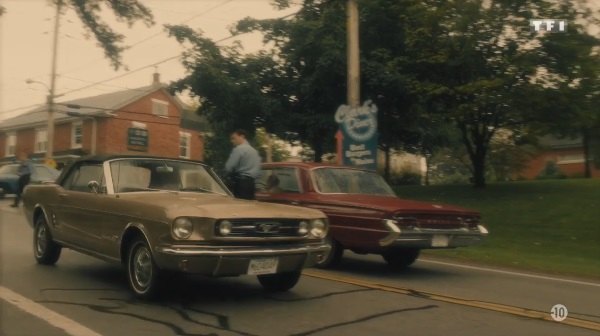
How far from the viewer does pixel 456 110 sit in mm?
20453

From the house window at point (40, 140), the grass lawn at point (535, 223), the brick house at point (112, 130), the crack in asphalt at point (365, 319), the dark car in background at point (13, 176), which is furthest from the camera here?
→ the house window at point (40, 140)

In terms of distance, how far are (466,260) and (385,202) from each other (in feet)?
11.3

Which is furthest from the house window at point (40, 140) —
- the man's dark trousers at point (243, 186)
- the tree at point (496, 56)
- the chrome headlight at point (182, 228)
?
the chrome headlight at point (182, 228)

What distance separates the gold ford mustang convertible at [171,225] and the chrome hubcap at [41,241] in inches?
5.5

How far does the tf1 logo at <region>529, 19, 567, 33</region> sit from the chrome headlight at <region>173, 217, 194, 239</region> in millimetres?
16402

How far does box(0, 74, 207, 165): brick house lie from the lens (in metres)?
43.8

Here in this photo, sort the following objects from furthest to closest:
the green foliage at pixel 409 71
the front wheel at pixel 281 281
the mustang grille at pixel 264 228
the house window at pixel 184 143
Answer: the house window at pixel 184 143
the green foliage at pixel 409 71
the front wheel at pixel 281 281
the mustang grille at pixel 264 228

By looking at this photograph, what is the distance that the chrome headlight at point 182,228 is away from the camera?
5.79 meters

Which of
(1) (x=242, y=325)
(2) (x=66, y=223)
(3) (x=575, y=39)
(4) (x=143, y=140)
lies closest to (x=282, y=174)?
(2) (x=66, y=223)

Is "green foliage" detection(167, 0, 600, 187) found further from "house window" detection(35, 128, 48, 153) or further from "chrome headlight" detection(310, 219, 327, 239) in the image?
"house window" detection(35, 128, 48, 153)

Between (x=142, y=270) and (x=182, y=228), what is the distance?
0.86 metres

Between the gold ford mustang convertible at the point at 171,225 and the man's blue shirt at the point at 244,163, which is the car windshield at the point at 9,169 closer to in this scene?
the gold ford mustang convertible at the point at 171,225

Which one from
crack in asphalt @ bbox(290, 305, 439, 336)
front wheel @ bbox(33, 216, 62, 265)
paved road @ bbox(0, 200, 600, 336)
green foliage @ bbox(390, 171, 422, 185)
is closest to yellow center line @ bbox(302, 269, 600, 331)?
paved road @ bbox(0, 200, 600, 336)

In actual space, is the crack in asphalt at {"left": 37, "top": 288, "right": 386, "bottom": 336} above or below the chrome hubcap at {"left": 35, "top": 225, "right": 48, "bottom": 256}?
below
